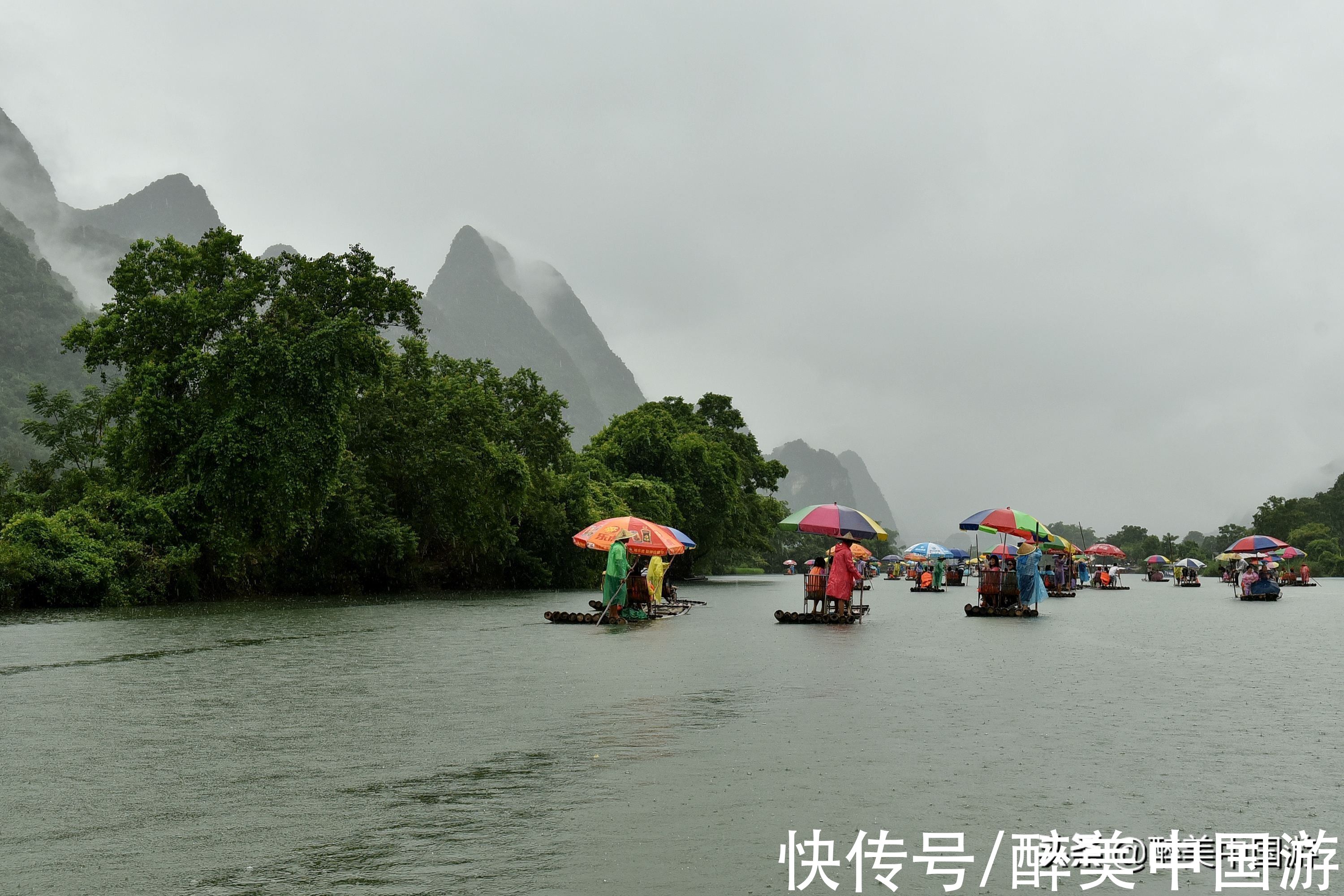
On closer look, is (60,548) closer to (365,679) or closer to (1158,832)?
(365,679)

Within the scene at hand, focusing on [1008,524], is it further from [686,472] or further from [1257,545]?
[686,472]

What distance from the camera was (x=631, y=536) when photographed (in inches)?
1040

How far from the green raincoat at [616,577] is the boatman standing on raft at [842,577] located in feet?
15.9

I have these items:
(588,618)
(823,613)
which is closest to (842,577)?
(823,613)

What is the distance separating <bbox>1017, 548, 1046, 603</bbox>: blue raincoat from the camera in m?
30.7

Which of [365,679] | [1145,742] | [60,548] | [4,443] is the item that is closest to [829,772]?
[1145,742]

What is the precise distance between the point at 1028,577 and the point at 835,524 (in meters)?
7.94

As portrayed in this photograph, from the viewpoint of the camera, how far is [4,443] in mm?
84688

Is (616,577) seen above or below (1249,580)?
below

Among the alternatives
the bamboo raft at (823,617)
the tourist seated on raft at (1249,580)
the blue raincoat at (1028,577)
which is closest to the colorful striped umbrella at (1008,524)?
the blue raincoat at (1028,577)

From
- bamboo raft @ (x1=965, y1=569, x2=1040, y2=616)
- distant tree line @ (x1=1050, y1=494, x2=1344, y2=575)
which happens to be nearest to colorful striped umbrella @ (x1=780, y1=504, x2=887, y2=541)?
bamboo raft @ (x1=965, y1=569, x2=1040, y2=616)

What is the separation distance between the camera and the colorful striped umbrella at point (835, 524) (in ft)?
85.3

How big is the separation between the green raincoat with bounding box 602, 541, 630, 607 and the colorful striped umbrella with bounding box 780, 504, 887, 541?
3.70 meters

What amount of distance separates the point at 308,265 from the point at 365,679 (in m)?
29.4
